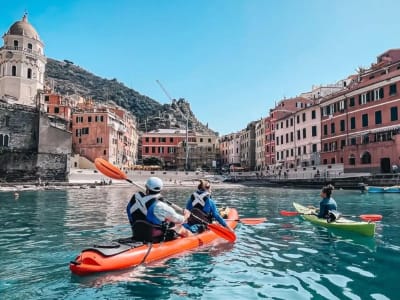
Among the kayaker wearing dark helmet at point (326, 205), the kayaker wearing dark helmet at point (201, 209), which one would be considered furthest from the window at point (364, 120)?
the kayaker wearing dark helmet at point (201, 209)

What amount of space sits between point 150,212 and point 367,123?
4587 centimetres

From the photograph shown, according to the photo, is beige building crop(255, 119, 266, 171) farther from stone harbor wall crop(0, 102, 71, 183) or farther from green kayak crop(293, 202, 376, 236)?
green kayak crop(293, 202, 376, 236)

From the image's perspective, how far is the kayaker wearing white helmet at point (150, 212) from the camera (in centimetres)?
800

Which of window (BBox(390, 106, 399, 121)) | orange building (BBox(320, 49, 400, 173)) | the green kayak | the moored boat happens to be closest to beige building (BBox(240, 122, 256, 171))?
orange building (BBox(320, 49, 400, 173))

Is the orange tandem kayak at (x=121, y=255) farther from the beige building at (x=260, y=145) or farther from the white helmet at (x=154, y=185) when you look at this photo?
the beige building at (x=260, y=145)

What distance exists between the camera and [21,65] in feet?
228

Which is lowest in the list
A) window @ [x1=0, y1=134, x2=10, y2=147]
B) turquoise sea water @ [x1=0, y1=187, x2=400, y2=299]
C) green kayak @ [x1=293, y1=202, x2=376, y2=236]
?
turquoise sea water @ [x1=0, y1=187, x2=400, y2=299]

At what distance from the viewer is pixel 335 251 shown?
9875 mm

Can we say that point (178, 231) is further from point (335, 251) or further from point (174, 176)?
point (174, 176)

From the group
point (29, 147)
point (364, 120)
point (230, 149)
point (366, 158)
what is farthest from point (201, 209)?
point (230, 149)

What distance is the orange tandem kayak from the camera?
692 centimetres

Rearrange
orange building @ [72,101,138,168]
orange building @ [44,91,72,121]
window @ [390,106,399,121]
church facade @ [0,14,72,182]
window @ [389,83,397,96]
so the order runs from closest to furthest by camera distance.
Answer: window @ [390,106,399,121], window @ [389,83,397,96], church facade @ [0,14,72,182], orange building @ [72,101,138,168], orange building @ [44,91,72,121]

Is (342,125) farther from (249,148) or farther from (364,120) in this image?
(249,148)

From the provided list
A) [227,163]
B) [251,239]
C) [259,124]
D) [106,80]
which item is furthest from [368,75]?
[106,80]
